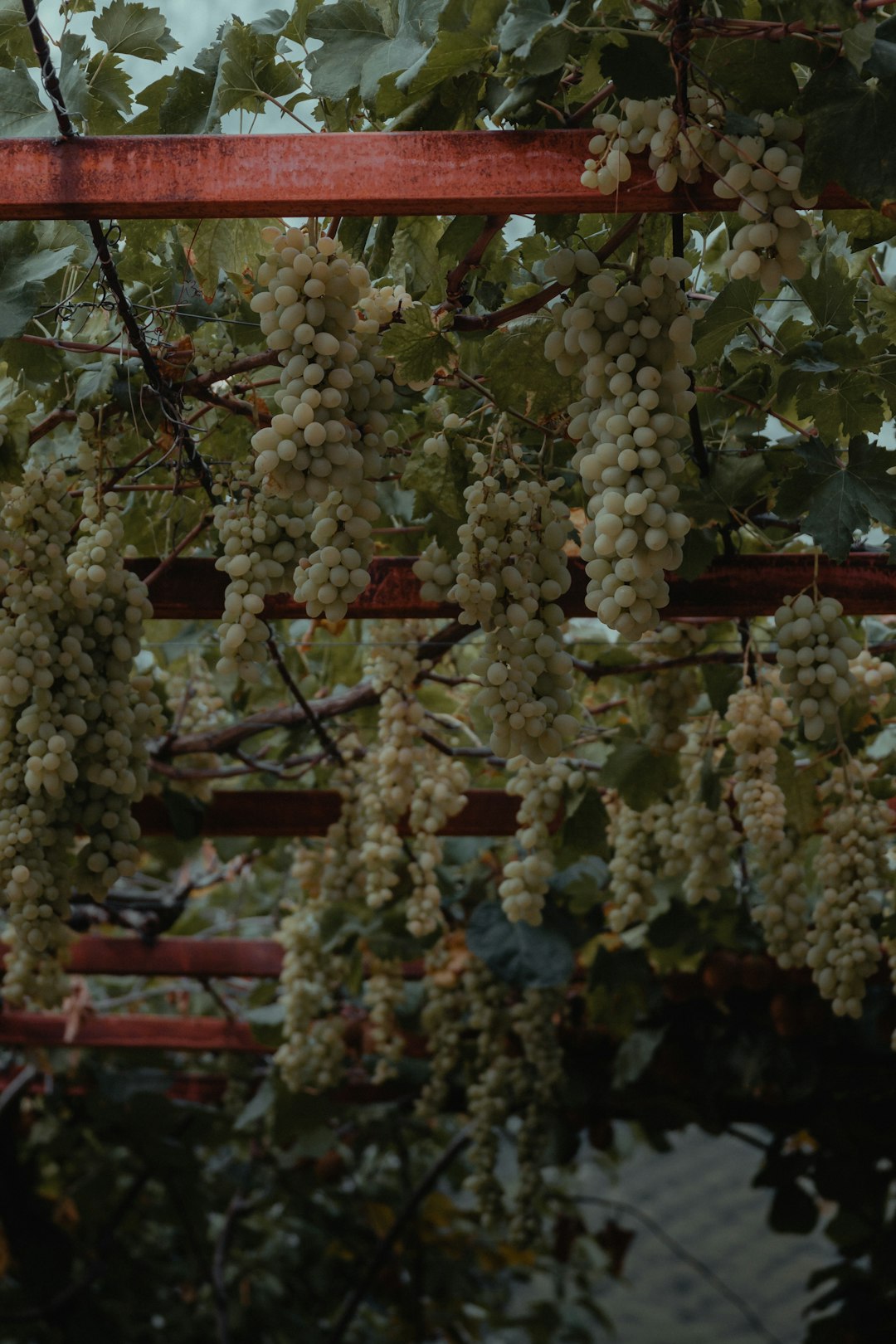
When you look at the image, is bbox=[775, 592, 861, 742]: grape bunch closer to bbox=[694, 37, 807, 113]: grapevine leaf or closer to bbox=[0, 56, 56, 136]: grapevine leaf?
bbox=[694, 37, 807, 113]: grapevine leaf

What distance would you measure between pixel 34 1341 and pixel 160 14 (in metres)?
5.45

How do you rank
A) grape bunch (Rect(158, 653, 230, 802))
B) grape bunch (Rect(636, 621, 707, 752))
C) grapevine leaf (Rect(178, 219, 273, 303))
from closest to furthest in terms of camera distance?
grapevine leaf (Rect(178, 219, 273, 303)), grape bunch (Rect(636, 621, 707, 752)), grape bunch (Rect(158, 653, 230, 802))

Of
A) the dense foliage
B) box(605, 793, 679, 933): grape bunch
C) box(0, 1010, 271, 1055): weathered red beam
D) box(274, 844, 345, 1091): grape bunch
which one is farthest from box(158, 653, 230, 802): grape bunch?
box(0, 1010, 271, 1055): weathered red beam

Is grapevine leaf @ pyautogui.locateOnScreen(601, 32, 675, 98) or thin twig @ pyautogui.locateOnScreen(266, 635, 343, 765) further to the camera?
thin twig @ pyautogui.locateOnScreen(266, 635, 343, 765)

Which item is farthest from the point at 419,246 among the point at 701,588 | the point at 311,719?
the point at 311,719

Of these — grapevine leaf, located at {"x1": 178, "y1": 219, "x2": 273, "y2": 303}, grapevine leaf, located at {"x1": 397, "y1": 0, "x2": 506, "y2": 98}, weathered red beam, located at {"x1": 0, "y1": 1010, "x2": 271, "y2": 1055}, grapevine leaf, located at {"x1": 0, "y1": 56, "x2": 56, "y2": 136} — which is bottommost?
weathered red beam, located at {"x1": 0, "y1": 1010, "x2": 271, "y2": 1055}

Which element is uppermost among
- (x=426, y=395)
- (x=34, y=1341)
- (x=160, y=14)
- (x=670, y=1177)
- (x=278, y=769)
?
(x=160, y=14)

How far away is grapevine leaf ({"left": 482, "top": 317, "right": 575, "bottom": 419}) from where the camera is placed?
1649mm

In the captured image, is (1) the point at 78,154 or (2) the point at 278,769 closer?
(1) the point at 78,154

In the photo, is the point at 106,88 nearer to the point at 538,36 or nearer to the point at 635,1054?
the point at 538,36

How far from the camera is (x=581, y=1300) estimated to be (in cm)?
713

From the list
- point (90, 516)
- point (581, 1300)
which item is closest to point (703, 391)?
point (90, 516)

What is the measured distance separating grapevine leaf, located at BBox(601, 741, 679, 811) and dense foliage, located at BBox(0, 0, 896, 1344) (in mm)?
11

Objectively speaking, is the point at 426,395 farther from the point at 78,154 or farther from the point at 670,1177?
the point at 670,1177
